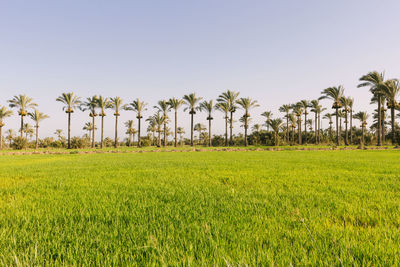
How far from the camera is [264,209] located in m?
2.38

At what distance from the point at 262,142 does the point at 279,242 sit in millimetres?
51774

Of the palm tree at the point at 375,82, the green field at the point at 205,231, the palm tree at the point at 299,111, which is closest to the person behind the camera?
the green field at the point at 205,231

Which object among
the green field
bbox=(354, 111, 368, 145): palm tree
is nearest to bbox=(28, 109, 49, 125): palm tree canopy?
the green field

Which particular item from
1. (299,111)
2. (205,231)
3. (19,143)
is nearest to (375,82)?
(299,111)

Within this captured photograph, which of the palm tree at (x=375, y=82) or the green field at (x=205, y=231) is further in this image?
the palm tree at (x=375, y=82)

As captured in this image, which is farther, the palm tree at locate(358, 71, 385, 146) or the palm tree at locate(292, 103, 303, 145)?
the palm tree at locate(292, 103, 303, 145)

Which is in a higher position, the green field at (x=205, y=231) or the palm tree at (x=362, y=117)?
the palm tree at (x=362, y=117)

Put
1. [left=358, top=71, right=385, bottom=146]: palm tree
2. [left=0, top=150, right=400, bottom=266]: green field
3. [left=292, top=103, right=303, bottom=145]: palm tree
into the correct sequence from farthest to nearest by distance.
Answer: [left=292, top=103, right=303, bottom=145]: palm tree, [left=358, top=71, right=385, bottom=146]: palm tree, [left=0, top=150, right=400, bottom=266]: green field

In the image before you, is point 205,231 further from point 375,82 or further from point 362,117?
point 362,117

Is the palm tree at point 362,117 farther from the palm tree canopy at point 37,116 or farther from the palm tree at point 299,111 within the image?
the palm tree canopy at point 37,116

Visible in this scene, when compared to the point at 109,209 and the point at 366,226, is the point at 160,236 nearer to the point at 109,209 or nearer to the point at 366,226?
the point at 109,209

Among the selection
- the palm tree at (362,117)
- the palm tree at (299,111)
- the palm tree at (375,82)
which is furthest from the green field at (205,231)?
the palm tree at (362,117)

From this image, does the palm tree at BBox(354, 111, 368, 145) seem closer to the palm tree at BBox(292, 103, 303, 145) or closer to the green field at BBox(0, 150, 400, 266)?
the palm tree at BBox(292, 103, 303, 145)

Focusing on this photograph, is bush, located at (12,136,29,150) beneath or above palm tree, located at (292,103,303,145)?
beneath
